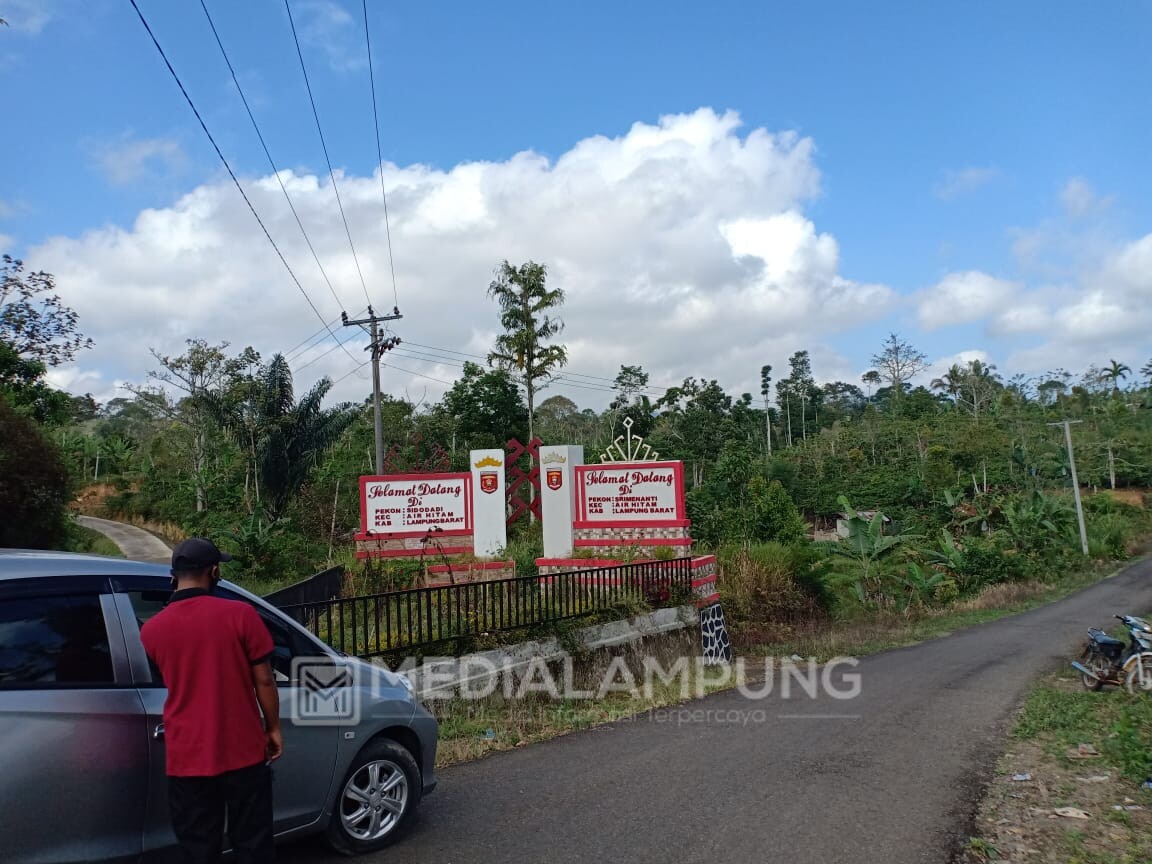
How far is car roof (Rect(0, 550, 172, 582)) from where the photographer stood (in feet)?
11.6

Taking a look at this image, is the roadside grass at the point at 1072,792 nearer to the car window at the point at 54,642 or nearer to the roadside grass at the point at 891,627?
the car window at the point at 54,642

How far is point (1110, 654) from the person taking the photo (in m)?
10.8

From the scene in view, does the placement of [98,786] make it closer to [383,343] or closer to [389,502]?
[389,502]

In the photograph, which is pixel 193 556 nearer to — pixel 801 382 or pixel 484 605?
pixel 484 605

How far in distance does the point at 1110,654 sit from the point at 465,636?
325 inches

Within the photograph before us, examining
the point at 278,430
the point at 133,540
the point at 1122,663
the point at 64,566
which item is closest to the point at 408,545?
the point at 278,430

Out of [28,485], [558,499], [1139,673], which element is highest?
[28,485]

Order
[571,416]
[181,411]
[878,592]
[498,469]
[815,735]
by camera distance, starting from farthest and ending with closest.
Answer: [571,416], [181,411], [878,592], [498,469], [815,735]

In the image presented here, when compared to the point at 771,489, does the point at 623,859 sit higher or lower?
lower

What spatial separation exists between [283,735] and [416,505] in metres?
Answer: 12.6

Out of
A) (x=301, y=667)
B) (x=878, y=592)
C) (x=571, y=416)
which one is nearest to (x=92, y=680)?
(x=301, y=667)

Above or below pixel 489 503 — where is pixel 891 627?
below

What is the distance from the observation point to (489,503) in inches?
643

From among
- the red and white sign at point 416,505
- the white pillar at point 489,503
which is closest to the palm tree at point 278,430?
the red and white sign at point 416,505
